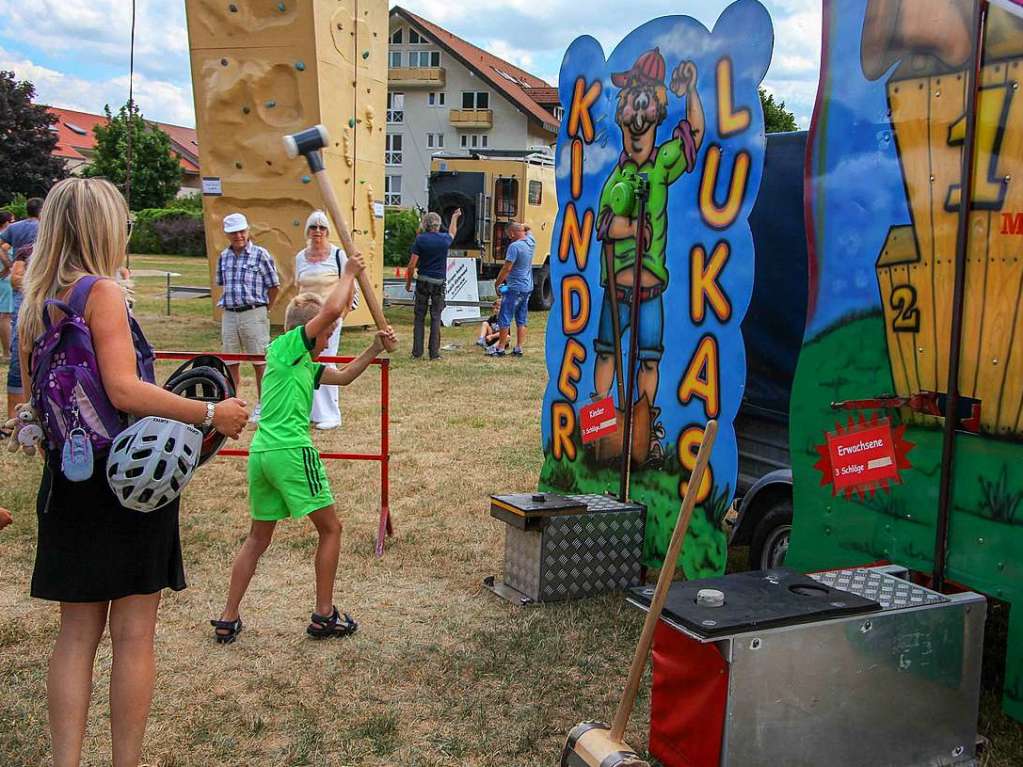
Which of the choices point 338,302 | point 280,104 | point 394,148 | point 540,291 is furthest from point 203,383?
point 394,148

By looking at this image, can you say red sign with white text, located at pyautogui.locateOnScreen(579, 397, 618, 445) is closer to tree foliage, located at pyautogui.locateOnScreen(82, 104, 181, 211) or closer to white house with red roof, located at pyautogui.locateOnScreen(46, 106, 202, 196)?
tree foliage, located at pyautogui.locateOnScreen(82, 104, 181, 211)

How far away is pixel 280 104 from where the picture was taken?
14273mm

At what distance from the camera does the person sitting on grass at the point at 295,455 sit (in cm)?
Answer: 408

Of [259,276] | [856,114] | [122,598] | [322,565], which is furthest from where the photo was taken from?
[259,276]

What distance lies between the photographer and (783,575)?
338cm

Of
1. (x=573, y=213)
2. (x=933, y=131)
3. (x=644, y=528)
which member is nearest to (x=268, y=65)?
(x=573, y=213)

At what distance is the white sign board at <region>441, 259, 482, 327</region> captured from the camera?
17547 mm

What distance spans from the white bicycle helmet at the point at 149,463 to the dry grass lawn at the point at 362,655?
120 centimetres

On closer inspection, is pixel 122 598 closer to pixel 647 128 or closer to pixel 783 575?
pixel 783 575

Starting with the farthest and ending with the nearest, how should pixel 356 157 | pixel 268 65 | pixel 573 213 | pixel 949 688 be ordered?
pixel 356 157 < pixel 268 65 < pixel 573 213 < pixel 949 688

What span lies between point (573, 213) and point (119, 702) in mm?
3442

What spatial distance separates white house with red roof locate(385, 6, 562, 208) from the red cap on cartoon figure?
49.7 meters

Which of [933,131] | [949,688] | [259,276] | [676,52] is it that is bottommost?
[949,688]

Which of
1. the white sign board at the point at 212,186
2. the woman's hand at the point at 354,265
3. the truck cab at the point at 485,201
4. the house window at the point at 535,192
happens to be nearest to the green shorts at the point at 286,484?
the woman's hand at the point at 354,265
